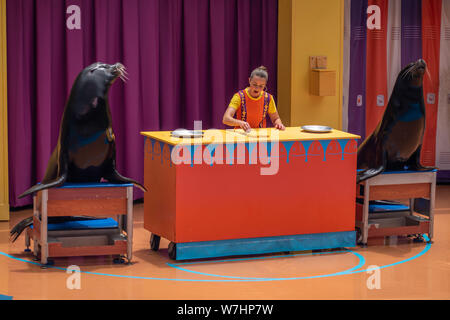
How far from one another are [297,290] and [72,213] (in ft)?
5.32

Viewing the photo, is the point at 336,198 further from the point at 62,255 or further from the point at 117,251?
the point at 62,255

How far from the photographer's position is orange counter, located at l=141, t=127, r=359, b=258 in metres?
5.73

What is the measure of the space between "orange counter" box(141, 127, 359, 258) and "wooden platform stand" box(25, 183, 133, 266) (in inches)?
12.7

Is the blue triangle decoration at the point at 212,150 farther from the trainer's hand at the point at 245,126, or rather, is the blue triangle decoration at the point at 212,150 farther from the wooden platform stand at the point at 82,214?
the wooden platform stand at the point at 82,214

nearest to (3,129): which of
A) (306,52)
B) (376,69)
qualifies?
(306,52)

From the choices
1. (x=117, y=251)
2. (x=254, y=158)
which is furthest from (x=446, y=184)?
(x=117, y=251)

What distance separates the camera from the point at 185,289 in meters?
5.17

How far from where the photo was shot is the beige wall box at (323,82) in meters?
7.70

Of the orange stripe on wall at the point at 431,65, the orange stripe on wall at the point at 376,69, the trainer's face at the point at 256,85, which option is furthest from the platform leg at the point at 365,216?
the orange stripe on wall at the point at 431,65

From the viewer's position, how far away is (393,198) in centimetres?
633

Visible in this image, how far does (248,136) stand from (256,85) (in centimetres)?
59

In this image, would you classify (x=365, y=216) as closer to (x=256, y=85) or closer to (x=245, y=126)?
(x=245, y=126)

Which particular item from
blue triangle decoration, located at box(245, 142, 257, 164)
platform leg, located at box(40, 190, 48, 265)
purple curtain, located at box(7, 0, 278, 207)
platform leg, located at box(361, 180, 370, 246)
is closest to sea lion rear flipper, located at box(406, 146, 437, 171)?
platform leg, located at box(361, 180, 370, 246)

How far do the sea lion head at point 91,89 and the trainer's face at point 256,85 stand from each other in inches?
46.5
